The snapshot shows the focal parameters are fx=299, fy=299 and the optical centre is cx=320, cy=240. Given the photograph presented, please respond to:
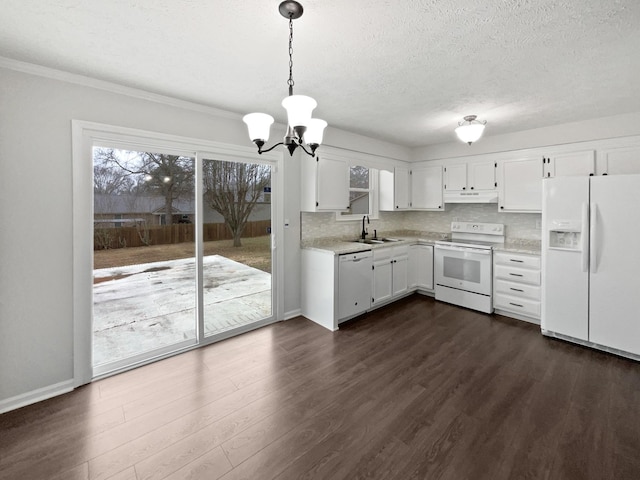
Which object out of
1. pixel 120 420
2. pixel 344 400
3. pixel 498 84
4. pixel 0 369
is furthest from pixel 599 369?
pixel 0 369

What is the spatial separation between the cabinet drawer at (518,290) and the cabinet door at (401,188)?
188 centimetres

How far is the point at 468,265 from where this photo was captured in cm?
428

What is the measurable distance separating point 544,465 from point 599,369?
163cm

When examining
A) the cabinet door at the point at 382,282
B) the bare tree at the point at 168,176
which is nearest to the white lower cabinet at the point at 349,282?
the cabinet door at the point at 382,282

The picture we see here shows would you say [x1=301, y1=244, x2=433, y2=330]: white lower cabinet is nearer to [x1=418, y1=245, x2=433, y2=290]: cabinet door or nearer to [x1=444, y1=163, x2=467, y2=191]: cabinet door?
[x1=418, y1=245, x2=433, y2=290]: cabinet door

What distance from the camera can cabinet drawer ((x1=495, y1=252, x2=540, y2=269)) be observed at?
370 centimetres

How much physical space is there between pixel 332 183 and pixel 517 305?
289cm

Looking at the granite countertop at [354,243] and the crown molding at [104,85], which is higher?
the crown molding at [104,85]

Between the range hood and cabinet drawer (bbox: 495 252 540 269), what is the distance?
85 centimetres

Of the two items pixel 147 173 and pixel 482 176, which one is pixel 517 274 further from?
pixel 147 173

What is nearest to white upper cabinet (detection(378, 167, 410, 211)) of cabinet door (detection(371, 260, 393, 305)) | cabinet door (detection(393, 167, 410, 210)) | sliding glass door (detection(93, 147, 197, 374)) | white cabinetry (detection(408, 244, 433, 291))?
cabinet door (detection(393, 167, 410, 210))

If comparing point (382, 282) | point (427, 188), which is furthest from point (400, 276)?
point (427, 188)

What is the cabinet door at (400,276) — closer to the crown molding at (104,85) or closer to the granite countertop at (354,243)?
the granite countertop at (354,243)

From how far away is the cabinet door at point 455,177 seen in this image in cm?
463
